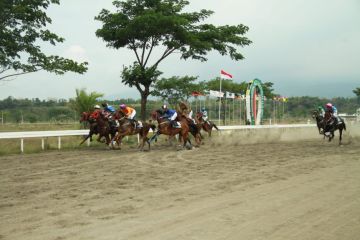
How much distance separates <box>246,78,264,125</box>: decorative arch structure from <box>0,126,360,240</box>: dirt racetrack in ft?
50.8

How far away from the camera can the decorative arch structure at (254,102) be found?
2888cm

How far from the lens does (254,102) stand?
29.4 metres

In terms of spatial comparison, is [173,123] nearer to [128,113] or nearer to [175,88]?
[128,113]

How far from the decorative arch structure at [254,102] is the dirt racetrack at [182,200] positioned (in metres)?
15.5

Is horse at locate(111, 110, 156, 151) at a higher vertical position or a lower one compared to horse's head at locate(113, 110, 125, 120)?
lower

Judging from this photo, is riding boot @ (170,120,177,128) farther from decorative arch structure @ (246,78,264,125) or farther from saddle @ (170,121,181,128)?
decorative arch structure @ (246,78,264,125)

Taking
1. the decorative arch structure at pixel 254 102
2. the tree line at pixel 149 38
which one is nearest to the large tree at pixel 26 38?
the tree line at pixel 149 38

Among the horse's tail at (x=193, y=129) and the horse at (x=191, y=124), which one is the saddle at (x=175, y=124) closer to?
the horse at (x=191, y=124)

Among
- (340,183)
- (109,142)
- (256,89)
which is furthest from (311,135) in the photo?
(340,183)

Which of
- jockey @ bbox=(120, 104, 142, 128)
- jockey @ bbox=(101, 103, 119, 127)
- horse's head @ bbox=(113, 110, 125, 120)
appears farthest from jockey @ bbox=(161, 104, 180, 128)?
jockey @ bbox=(101, 103, 119, 127)

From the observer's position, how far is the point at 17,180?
1020 cm

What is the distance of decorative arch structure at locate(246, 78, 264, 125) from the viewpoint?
2888cm

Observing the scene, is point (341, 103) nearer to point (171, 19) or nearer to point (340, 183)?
point (171, 19)

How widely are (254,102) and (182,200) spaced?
74.3 ft
